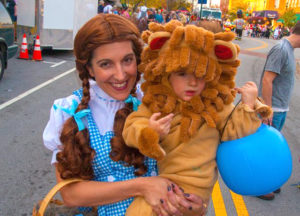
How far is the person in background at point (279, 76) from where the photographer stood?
147 inches

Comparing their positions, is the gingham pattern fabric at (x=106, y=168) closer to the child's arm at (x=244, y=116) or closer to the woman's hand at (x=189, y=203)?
the woman's hand at (x=189, y=203)

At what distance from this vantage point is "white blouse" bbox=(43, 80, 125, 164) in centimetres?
162

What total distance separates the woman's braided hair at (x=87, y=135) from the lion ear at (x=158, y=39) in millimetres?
127

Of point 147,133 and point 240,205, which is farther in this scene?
point 240,205

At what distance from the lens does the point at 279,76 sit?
3818mm

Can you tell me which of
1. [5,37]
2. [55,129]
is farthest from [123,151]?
[5,37]

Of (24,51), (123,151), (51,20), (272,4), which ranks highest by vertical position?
(272,4)

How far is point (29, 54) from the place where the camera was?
11523 mm

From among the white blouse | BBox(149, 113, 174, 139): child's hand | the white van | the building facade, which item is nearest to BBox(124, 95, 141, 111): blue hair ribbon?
the white blouse

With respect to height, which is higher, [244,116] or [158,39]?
[158,39]

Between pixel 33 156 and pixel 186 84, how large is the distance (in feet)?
11.2

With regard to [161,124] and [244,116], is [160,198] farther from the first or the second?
[244,116]

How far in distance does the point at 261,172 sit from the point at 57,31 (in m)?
11.1

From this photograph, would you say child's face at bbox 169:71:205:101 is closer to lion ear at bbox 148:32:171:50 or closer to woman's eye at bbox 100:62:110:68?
lion ear at bbox 148:32:171:50
